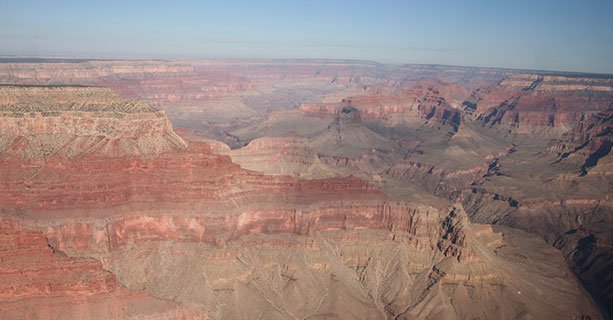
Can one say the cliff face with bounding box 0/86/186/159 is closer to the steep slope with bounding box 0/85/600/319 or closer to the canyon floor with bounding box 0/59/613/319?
the canyon floor with bounding box 0/59/613/319

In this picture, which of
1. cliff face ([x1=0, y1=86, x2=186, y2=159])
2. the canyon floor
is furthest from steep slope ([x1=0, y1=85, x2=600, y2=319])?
cliff face ([x1=0, y1=86, x2=186, y2=159])

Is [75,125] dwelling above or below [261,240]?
above

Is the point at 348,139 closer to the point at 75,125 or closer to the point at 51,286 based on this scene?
the point at 75,125

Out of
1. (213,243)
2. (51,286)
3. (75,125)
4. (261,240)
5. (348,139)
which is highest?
(75,125)

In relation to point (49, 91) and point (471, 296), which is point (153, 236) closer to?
point (49, 91)

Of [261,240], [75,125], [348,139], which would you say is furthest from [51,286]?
[348,139]

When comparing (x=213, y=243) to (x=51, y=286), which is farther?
(x=213, y=243)

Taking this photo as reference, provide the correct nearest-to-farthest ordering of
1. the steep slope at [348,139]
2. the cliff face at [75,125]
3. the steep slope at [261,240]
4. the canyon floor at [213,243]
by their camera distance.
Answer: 1. the canyon floor at [213,243]
2. the steep slope at [261,240]
3. the cliff face at [75,125]
4. the steep slope at [348,139]

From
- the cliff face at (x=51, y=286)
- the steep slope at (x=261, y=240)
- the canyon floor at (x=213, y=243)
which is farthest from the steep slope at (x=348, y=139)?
the cliff face at (x=51, y=286)

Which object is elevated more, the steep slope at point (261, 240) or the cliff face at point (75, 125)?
the cliff face at point (75, 125)

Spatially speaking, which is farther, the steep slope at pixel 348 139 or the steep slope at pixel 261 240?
the steep slope at pixel 348 139

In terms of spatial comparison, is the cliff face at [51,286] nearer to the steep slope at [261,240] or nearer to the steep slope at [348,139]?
the steep slope at [261,240]

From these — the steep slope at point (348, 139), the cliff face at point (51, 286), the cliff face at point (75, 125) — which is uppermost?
the cliff face at point (75, 125)

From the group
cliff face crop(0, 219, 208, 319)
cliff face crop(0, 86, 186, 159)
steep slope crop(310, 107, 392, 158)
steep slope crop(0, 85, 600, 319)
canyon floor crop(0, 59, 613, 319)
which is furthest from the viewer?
steep slope crop(310, 107, 392, 158)
